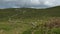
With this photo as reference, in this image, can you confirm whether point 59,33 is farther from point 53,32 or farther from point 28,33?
point 28,33

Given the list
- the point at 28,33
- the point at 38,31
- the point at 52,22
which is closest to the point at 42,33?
the point at 38,31

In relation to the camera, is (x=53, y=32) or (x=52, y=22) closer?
(x=53, y=32)

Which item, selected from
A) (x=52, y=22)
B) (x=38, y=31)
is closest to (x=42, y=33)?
(x=38, y=31)

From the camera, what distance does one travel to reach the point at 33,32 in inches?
800

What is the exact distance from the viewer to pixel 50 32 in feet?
63.6

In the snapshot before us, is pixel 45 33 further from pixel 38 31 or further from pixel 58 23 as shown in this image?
pixel 58 23

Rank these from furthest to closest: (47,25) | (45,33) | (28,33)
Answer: (47,25) → (28,33) → (45,33)

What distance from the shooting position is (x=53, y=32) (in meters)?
19.2

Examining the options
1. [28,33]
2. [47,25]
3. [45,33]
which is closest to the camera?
[45,33]

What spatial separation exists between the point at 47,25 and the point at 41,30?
2.36 m

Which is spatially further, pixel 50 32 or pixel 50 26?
pixel 50 26

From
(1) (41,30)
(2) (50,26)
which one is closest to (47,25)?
(2) (50,26)

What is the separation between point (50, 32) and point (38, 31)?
133cm

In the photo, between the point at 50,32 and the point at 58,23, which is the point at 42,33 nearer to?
the point at 50,32
